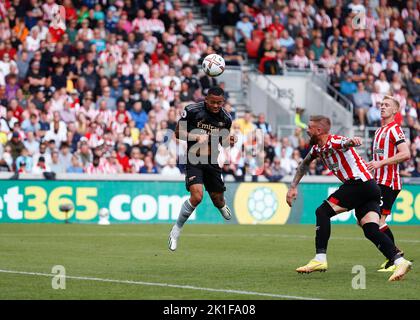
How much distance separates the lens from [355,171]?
12875mm

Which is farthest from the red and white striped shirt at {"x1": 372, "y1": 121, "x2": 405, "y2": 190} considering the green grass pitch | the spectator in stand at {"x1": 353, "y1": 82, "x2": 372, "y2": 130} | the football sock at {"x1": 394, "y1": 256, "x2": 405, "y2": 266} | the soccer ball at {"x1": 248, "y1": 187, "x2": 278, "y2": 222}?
the spectator in stand at {"x1": 353, "y1": 82, "x2": 372, "y2": 130}

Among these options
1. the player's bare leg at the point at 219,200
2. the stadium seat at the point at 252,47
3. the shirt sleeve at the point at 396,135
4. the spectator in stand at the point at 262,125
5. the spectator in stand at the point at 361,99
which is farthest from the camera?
the stadium seat at the point at 252,47

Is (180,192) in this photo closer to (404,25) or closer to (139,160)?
(139,160)

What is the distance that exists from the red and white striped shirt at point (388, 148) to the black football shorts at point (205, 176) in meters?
2.46

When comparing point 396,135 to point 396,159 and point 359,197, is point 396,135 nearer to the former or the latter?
point 396,159

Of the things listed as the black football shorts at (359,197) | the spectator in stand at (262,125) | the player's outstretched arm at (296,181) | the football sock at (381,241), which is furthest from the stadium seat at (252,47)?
the football sock at (381,241)

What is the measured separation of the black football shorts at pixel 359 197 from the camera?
1280 cm

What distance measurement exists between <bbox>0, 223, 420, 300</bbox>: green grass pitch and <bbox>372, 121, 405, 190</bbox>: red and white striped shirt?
1.23 m

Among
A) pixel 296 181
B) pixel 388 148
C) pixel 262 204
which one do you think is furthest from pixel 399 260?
pixel 262 204

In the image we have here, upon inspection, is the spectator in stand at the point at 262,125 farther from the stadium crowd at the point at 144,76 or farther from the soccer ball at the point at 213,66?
the soccer ball at the point at 213,66

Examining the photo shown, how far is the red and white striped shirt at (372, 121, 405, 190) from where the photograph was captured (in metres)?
14.6

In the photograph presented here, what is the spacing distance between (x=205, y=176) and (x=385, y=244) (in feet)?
14.0
